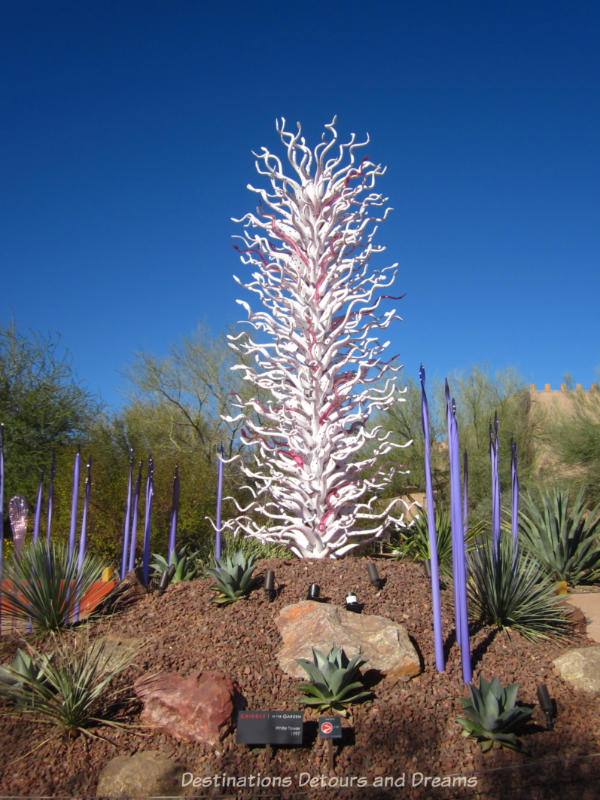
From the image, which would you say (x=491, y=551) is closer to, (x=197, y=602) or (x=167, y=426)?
(x=197, y=602)

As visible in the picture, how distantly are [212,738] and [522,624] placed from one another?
3.00 metres

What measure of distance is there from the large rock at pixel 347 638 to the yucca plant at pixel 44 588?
2.00 metres

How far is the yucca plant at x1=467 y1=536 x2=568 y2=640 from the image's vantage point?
5.48 m

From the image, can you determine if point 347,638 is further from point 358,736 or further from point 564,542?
point 564,542

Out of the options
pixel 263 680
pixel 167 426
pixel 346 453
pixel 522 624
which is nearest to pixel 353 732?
pixel 263 680

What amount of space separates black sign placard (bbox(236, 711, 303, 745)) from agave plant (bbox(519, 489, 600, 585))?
566cm

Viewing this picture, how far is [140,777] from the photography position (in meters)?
3.60

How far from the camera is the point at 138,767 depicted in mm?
3674

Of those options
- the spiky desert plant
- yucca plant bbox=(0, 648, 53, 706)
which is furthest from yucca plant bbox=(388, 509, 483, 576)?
yucca plant bbox=(0, 648, 53, 706)

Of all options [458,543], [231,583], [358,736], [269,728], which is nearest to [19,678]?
[269,728]

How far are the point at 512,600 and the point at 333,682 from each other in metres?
2.19

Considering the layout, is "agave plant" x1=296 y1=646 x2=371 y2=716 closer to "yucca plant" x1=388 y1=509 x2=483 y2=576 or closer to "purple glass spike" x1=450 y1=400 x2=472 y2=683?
"purple glass spike" x1=450 y1=400 x2=472 y2=683

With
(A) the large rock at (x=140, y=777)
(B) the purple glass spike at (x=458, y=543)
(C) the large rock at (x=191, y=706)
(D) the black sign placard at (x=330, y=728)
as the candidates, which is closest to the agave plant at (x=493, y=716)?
(B) the purple glass spike at (x=458, y=543)

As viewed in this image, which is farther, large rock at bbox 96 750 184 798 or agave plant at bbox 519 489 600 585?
agave plant at bbox 519 489 600 585
